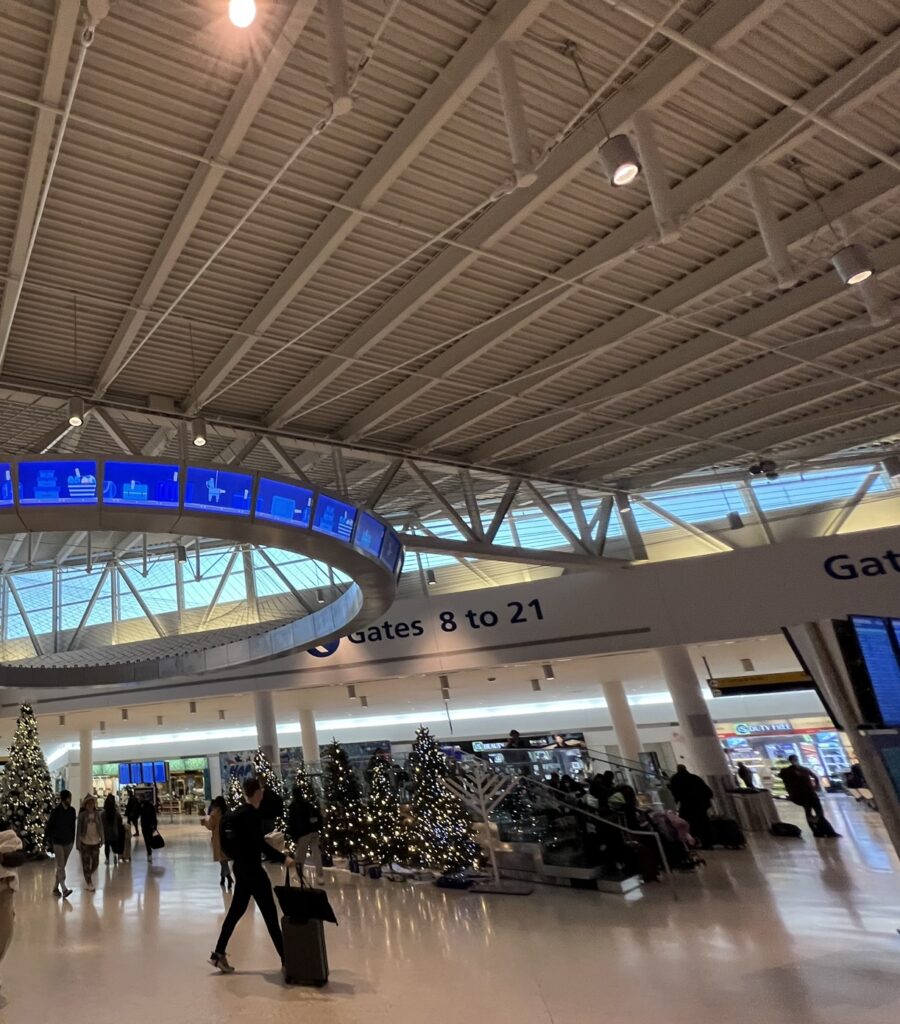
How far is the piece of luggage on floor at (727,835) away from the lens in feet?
40.4

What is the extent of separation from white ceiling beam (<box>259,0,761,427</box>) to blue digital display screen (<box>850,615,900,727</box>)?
191 inches

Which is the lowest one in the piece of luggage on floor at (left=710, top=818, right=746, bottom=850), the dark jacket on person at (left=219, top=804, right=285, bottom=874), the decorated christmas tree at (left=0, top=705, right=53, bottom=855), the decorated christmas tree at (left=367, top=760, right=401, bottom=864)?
the piece of luggage on floor at (left=710, top=818, right=746, bottom=850)

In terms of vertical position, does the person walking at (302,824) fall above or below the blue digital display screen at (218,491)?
below

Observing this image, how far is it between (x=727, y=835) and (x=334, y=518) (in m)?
9.53

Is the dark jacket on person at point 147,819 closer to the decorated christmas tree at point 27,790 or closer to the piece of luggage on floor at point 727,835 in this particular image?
the decorated christmas tree at point 27,790

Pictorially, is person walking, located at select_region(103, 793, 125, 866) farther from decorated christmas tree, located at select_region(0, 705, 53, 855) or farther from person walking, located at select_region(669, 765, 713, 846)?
person walking, located at select_region(669, 765, 713, 846)

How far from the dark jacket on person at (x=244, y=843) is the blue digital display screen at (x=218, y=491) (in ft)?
11.8

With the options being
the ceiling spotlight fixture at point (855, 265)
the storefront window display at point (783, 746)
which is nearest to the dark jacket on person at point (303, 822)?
the ceiling spotlight fixture at point (855, 265)

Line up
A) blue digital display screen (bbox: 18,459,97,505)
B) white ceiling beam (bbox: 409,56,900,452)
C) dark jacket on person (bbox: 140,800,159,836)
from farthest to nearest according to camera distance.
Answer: dark jacket on person (bbox: 140,800,159,836) < blue digital display screen (bbox: 18,459,97,505) < white ceiling beam (bbox: 409,56,900,452)

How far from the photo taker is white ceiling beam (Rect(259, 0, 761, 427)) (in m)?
5.38

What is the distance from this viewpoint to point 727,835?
40.4 ft

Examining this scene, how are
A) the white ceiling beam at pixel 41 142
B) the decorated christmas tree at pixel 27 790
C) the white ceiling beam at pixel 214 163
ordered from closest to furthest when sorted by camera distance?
1. the white ceiling beam at pixel 41 142
2. the white ceiling beam at pixel 214 163
3. the decorated christmas tree at pixel 27 790

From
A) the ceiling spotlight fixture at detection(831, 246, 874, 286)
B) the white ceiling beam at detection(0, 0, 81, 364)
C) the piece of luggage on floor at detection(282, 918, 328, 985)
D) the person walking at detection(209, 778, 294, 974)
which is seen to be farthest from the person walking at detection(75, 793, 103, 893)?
the ceiling spotlight fixture at detection(831, 246, 874, 286)

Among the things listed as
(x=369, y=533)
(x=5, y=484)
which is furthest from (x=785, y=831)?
(x=5, y=484)
